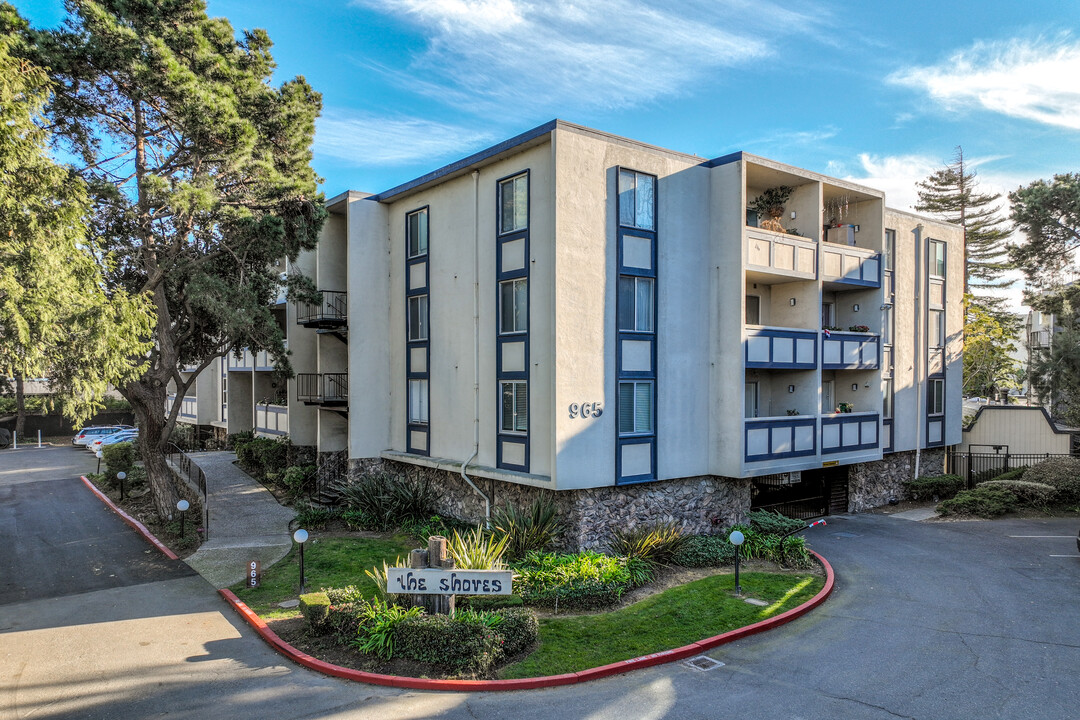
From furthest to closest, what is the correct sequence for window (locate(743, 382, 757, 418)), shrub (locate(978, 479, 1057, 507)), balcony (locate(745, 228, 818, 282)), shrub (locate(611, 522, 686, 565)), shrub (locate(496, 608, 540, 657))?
shrub (locate(978, 479, 1057, 507)), window (locate(743, 382, 757, 418)), balcony (locate(745, 228, 818, 282)), shrub (locate(611, 522, 686, 565)), shrub (locate(496, 608, 540, 657))

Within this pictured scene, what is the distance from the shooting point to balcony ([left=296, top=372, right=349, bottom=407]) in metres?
21.3

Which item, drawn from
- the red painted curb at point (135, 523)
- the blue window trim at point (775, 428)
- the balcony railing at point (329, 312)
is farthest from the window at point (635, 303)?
the red painted curb at point (135, 523)

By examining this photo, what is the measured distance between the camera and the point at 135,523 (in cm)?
1938

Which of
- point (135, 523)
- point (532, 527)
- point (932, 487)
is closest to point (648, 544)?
point (532, 527)

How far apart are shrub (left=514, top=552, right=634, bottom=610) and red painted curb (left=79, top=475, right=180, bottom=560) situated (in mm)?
9380

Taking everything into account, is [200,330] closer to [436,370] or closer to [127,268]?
[127,268]

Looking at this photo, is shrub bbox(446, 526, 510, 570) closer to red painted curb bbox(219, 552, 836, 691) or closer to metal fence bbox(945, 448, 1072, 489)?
red painted curb bbox(219, 552, 836, 691)

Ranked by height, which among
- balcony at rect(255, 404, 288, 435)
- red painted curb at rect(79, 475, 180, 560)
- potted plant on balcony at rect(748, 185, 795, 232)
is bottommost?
red painted curb at rect(79, 475, 180, 560)

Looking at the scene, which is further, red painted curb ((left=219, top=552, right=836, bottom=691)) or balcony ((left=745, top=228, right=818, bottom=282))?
balcony ((left=745, top=228, right=818, bottom=282))

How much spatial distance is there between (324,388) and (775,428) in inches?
577

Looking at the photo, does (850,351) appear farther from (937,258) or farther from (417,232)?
(417,232)

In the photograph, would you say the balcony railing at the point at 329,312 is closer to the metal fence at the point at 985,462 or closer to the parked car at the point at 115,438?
the parked car at the point at 115,438

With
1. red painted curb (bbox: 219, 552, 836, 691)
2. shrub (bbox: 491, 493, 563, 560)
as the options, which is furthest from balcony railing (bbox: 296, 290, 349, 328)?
red painted curb (bbox: 219, 552, 836, 691)

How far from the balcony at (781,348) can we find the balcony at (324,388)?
41.7 ft
